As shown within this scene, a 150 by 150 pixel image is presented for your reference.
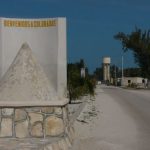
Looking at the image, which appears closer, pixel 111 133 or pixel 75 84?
pixel 111 133

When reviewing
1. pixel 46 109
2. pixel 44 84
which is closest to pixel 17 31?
pixel 44 84

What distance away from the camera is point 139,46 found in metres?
70.1

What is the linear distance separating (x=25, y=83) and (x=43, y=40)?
6962mm

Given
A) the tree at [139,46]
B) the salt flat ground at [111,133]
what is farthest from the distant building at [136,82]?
the salt flat ground at [111,133]

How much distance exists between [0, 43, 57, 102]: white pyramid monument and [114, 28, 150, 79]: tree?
5820 centimetres

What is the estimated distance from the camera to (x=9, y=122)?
10719 millimetres

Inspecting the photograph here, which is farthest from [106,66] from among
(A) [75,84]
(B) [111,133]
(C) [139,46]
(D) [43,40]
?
(B) [111,133]

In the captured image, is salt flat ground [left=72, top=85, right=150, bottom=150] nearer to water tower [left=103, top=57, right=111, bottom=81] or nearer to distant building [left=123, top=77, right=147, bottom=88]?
distant building [left=123, top=77, right=147, bottom=88]

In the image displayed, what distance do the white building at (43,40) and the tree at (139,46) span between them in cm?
5170

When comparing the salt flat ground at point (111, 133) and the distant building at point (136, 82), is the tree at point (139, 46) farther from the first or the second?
the salt flat ground at point (111, 133)

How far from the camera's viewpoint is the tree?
70.2 metres

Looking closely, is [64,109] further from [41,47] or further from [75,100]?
[75,100]

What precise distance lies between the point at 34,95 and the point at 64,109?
0.77 metres

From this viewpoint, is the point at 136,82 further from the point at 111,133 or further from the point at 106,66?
the point at 111,133
